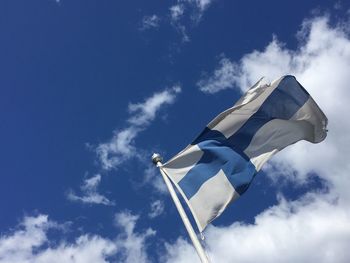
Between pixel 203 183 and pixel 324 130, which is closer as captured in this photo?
pixel 203 183

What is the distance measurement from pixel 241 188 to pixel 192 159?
1836 mm

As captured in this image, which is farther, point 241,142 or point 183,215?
point 241,142

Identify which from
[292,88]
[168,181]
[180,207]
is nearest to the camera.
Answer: [180,207]

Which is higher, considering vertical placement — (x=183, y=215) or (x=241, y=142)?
(x=241, y=142)

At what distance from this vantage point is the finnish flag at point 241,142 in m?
15.6

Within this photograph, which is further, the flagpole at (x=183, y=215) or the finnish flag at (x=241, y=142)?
the finnish flag at (x=241, y=142)

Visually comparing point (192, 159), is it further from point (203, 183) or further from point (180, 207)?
point (180, 207)

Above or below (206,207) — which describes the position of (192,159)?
above

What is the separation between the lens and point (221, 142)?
55.6 feet

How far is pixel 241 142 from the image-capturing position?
17.2 meters

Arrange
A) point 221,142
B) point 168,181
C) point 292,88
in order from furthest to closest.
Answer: point 292,88 < point 221,142 < point 168,181

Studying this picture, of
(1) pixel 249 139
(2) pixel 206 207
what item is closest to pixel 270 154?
(1) pixel 249 139

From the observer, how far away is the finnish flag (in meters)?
15.6

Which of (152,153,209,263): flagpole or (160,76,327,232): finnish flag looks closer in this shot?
(152,153,209,263): flagpole
